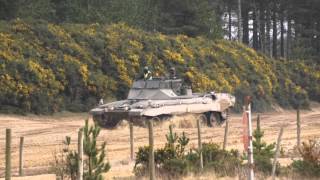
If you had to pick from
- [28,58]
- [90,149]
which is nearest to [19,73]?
[28,58]

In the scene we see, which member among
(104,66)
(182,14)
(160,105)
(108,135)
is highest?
(182,14)

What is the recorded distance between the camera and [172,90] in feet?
97.9

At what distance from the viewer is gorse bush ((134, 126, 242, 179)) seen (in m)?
13.6

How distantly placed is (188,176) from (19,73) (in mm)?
21272

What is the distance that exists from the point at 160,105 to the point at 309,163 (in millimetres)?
14433

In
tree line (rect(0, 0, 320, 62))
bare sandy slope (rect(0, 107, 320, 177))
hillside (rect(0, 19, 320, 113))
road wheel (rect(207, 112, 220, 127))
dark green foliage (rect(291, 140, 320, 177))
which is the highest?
tree line (rect(0, 0, 320, 62))

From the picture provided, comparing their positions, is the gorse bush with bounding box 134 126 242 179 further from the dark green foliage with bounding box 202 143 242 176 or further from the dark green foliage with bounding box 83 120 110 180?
the dark green foliage with bounding box 83 120 110 180

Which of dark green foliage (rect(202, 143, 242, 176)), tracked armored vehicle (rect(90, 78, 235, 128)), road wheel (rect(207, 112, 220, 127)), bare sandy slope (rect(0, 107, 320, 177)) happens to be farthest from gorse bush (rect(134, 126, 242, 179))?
road wheel (rect(207, 112, 220, 127))

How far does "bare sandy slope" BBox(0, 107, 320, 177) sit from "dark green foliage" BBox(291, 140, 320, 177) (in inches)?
140

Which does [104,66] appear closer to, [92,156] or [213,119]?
[213,119]

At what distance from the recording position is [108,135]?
2580 cm

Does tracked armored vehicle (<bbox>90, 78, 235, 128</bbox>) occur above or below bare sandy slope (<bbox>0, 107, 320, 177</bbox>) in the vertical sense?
above

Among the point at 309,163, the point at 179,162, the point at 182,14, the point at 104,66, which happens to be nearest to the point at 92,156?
the point at 179,162

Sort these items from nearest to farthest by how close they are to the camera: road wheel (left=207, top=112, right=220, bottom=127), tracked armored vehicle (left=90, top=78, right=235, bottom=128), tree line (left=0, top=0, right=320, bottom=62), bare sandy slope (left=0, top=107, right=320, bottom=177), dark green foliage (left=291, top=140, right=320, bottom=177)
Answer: dark green foliage (left=291, top=140, right=320, bottom=177)
bare sandy slope (left=0, top=107, right=320, bottom=177)
tracked armored vehicle (left=90, top=78, right=235, bottom=128)
road wheel (left=207, top=112, right=220, bottom=127)
tree line (left=0, top=0, right=320, bottom=62)
